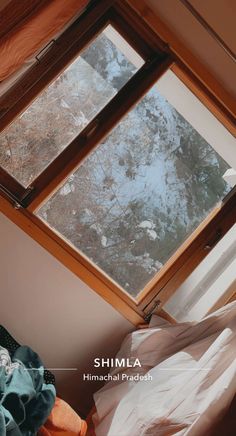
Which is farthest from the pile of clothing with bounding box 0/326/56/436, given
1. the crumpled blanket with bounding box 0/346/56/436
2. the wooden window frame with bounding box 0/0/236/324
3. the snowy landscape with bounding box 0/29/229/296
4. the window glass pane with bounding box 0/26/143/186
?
the window glass pane with bounding box 0/26/143/186

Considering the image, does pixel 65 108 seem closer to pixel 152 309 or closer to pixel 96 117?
pixel 96 117

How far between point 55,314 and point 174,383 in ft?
2.19

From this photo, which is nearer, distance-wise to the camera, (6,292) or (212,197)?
(6,292)

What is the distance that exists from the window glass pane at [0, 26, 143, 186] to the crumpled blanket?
756 millimetres

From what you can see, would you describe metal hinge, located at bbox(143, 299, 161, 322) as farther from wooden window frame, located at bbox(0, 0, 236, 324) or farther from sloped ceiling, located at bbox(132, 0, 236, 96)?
sloped ceiling, located at bbox(132, 0, 236, 96)

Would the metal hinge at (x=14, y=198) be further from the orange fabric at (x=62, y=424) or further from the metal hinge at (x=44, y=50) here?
the orange fabric at (x=62, y=424)

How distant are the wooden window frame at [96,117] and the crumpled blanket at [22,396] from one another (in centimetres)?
46

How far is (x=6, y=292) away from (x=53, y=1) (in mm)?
1204

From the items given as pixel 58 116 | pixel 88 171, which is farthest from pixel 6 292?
pixel 58 116

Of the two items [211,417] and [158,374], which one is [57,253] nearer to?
[158,374]

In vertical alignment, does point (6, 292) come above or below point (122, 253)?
below

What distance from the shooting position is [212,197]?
192 centimetres

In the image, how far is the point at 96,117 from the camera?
A: 1.68 metres

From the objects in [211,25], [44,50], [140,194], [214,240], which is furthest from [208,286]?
[44,50]
